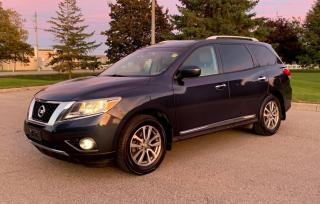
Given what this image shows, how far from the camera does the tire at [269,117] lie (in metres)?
6.68

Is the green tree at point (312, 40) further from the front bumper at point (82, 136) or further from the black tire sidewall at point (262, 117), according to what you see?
the front bumper at point (82, 136)

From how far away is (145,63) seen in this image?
567 centimetres

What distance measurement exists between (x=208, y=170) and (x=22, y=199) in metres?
2.27

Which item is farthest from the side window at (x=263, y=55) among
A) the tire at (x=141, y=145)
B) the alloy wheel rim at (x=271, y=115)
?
the tire at (x=141, y=145)

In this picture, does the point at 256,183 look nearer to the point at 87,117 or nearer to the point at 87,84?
the point at 87,117

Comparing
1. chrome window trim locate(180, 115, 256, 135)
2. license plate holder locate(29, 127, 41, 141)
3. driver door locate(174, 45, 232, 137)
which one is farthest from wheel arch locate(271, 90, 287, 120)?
license plate holder locate(29, 127, 41, 141)

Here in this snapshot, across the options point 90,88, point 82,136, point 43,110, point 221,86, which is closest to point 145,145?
point 82,136

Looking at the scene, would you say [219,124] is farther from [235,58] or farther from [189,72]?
[235,58]

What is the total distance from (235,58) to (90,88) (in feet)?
8.82

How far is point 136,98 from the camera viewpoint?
4641 mm

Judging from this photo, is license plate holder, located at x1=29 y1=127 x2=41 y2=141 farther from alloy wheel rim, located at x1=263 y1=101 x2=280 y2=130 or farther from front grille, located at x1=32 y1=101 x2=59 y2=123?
alloy wheel rim, located at x1=263 y1=101 x2=280 y2=130

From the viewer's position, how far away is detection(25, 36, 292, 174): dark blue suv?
4.37 m

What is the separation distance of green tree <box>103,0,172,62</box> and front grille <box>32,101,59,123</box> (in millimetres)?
29712

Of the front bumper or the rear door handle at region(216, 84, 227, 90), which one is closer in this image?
the front bumper
